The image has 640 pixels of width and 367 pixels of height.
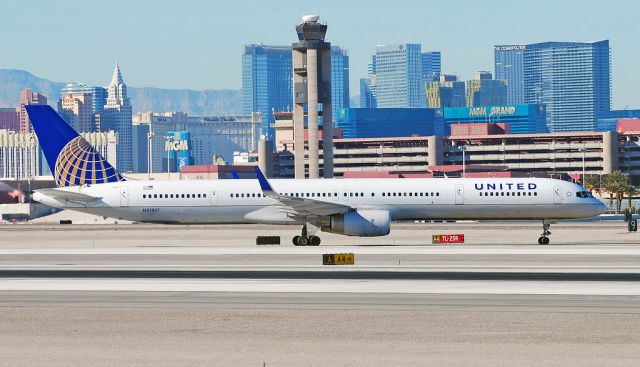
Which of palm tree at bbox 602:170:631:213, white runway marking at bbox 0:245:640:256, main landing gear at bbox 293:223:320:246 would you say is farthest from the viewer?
palm tree at bbox 602:170:631:213

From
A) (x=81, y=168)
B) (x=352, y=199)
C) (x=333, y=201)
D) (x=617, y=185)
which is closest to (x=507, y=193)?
(x=352, y=199)

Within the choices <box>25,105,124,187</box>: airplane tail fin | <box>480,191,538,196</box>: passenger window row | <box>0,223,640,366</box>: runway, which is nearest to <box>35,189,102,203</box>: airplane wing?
<box>25,105,124,187</box>: airplane tail fin

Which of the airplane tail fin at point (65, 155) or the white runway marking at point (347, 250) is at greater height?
the airplane tail fin at point (65, 155)

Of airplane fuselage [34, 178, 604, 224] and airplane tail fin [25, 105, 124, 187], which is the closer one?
Result: airplane fuselage [34, 178, 604, 224]

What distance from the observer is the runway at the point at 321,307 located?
26.8 meters

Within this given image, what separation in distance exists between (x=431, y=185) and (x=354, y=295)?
104 ft

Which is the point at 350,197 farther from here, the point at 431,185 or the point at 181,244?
the point at 181,244

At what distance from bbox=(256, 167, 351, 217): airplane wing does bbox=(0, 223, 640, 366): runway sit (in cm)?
602

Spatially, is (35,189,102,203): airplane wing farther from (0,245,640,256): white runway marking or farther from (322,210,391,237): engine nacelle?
(322,210,391,237): engine nacelle

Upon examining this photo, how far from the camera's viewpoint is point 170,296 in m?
37.9

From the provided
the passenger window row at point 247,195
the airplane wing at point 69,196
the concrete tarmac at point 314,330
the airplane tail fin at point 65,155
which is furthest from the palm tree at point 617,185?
the concrete tarmac at point 314,330

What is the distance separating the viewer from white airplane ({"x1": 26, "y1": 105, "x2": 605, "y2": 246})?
2618 inches

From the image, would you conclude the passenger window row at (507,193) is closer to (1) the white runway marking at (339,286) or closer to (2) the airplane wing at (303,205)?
(2) the airplane wing at (303,205)

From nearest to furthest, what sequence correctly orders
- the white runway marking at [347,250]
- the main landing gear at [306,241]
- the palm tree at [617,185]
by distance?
the white runway marking at [347,250] → the main landing gear at [306,241] → the palm tree at [617,185]
